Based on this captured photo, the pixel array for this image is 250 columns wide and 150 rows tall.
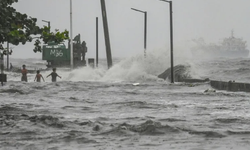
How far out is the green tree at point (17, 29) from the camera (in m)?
18.4

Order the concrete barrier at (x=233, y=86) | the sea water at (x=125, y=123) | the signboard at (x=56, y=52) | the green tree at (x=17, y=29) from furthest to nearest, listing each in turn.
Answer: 1. the signboard at (x=56, y=52)
2. the concrete barrier at (x=233, y=86)
3. the green tree at (x=17, y=29)
4. the sea water at (x=125, y=123)

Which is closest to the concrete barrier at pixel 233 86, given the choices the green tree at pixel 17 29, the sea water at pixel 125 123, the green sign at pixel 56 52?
the sea water at pixel 125 123

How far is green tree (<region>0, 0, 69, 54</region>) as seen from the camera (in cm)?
1836

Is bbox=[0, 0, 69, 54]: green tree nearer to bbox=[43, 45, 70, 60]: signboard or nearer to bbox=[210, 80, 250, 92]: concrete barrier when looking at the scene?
bbox=[210, 80, 250, 92]: concrete barrier

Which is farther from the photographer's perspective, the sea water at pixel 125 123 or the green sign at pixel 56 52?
the green sign at pixel 56 52

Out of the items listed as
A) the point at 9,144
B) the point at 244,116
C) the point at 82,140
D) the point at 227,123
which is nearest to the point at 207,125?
the point at 227,123

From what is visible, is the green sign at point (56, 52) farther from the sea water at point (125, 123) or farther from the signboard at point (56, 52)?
the sea water at point (125, 123)

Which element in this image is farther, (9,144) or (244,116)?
(244,116)

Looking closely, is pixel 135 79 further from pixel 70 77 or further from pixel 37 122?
pixel 37 122

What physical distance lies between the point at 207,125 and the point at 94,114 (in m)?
4.38

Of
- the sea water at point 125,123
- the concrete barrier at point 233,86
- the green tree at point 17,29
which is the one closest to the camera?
the sea water at point 125,123

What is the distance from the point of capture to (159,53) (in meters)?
58.8

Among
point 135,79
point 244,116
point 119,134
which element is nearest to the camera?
point 119,134

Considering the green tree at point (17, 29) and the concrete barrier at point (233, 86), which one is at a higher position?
the green tree at point (17, 29)
